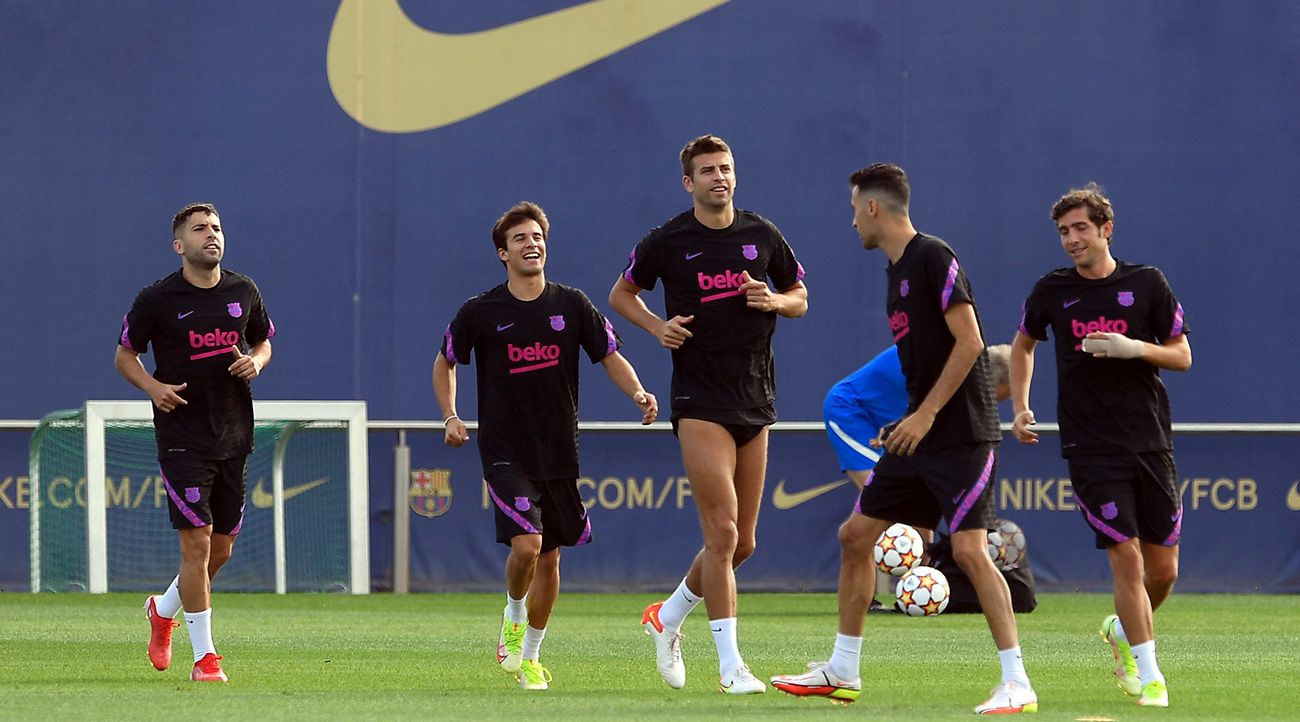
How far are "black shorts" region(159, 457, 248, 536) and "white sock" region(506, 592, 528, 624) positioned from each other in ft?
4.32

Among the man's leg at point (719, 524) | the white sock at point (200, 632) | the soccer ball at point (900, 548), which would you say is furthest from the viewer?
the soccer ball at point (900, 548)

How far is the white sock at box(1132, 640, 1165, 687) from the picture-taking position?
22.5ft

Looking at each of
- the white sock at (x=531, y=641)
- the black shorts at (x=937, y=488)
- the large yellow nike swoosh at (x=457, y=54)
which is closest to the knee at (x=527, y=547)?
the white sock at (x=531, y=641)

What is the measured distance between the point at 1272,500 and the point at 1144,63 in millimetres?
3519

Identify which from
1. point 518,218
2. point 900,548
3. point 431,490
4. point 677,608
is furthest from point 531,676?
point 431,490

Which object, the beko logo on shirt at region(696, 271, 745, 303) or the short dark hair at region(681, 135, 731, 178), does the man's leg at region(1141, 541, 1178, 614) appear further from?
the short dark hair at region(681, 135, 731, 178)

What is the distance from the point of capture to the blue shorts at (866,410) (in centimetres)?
1228

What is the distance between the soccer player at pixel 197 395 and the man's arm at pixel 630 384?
4.92 feet

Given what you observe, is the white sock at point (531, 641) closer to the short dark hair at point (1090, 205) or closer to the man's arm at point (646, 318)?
the man's arm at point (646, 318)

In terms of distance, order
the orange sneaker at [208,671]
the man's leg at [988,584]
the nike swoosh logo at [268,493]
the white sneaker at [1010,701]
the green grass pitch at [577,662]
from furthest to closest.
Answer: the nike swoosh logo at [268,493] → the orange sneaker at [208,671] → the green grass pitch at [577,662] → the man's leg at [988,584] → the white sneaker at [1010,701]

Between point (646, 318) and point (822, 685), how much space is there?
1.66m

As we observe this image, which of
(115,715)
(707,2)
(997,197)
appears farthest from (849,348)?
(115,715)

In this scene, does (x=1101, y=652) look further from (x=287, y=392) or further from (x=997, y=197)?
(x=287, y=392)

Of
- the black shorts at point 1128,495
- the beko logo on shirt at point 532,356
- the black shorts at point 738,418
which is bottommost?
the black shorts at point 1128,495
